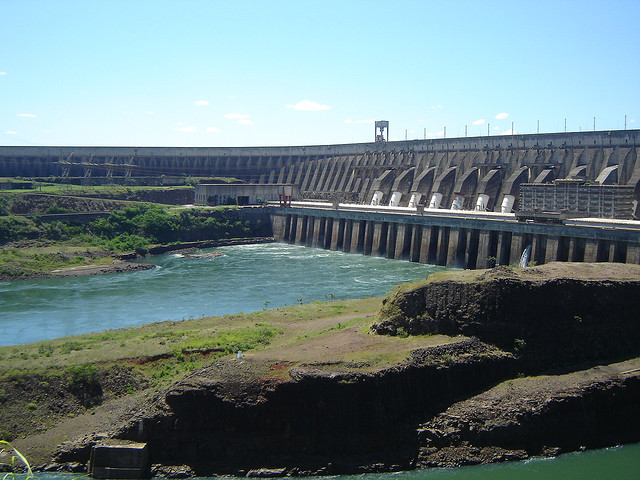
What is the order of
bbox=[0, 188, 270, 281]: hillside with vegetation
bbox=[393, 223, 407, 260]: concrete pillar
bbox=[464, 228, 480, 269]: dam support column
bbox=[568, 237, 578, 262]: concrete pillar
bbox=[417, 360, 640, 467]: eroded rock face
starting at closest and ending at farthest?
1. bbox=[417, 360, 640, 467]: eroded rock face
2. bbox=[568, 237, 578, 262]: concrete pillar
3. bbox=[464, 228, 480, 269]: dam support column
4. bbox=[0, 188, 270, 281]: hillside with vegetation
5. bbox=[393, 223, 407, 260]: concrete pillar

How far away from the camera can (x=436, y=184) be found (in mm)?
74562

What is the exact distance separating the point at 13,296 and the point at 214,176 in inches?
2346

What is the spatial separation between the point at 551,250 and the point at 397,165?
41295mm

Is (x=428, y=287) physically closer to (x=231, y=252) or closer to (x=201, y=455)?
(x=201, y=455)

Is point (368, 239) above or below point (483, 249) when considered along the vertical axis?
below

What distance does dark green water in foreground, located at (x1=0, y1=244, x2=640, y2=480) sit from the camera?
39.4 metres

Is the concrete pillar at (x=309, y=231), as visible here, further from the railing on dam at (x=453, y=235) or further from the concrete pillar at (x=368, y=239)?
the concrete pillar at (x=368, y=239)

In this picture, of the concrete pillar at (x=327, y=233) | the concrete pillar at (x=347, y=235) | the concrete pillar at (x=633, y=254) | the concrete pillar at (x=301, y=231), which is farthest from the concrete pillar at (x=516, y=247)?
the concrete pillar at (x=301, y=231)

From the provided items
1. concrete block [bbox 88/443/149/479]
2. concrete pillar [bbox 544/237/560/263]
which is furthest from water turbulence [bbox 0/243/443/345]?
concrete block [bbox 88/443/149/479]

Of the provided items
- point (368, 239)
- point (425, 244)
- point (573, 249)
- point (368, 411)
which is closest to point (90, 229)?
point (368, 239)

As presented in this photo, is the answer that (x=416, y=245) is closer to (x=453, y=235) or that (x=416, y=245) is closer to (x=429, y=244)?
(x=429, y=244)

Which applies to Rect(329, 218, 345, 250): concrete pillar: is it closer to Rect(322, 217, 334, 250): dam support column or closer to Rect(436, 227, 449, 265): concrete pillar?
Rect(322, 217, 334, 250): dam support column

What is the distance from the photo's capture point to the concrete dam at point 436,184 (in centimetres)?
5122

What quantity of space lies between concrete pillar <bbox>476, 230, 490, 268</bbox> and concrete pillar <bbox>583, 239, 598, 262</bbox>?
29.3 ft
